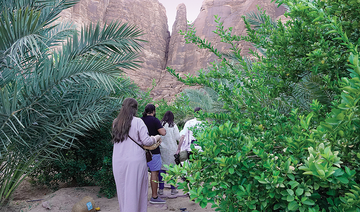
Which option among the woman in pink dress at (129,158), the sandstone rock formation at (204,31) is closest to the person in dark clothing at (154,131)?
the woman in pink dress at (129,158)

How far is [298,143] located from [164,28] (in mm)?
29853

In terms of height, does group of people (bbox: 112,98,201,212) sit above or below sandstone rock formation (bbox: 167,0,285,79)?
below

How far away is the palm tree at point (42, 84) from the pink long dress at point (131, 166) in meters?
0.73

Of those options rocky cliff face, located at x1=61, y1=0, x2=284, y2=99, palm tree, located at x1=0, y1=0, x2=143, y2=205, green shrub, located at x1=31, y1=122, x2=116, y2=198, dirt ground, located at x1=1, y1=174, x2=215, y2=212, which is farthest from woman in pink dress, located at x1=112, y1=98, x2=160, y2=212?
rocky cliff face, located at x1=61, y1=0, x2=284, y2=99

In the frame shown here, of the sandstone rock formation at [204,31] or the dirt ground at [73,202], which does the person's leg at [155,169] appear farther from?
the sandstone rock formation at [204,31]

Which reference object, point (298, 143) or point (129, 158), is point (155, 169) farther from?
point (298, 143)

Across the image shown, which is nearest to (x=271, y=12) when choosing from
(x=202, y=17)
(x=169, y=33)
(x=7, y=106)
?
(x=202, y=17)

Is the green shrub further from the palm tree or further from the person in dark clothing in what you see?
the person in dark clothing

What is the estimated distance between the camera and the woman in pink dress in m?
2.80

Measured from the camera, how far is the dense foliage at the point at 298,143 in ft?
2.70

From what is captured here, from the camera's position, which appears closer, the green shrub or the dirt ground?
the dirt ground

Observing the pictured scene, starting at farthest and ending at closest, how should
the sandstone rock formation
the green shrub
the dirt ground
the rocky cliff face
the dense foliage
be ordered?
the sandstone rock formation, the rocky cliff face, the green shrub, the dirt ground, the dense foliage

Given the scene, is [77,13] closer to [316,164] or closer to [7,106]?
[7,106]

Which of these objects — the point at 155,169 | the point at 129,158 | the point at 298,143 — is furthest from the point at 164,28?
the point at 298,143
